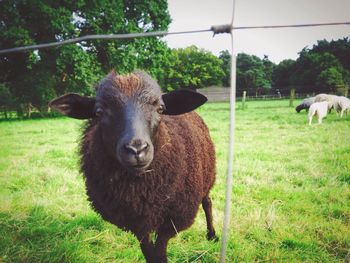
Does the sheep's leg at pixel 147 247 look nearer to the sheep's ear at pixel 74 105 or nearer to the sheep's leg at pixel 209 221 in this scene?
the sheep's leg at pixel 209 221

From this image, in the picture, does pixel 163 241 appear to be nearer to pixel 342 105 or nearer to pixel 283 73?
pixel 342 105

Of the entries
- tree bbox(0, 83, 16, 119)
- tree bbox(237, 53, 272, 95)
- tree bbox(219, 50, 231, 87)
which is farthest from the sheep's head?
tree bbox(219, 50, 231, 87)

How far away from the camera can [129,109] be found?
2.05 meters

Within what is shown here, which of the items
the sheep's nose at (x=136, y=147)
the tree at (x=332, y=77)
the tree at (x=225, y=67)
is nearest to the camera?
the sheep's nose at (x=136, y=147)

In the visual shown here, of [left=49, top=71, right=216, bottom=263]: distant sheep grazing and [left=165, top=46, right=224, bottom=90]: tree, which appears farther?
[left=165, top=46, right=224, bottom=90]: tree

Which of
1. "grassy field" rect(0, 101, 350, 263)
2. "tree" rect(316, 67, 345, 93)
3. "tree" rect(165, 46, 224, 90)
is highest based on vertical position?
"tree" rect(165, 46, 224, 90)

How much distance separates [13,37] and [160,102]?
22.0 meters

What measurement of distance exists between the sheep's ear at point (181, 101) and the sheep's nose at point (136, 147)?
0.75 metres

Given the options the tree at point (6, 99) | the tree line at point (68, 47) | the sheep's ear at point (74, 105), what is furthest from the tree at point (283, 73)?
the sheep's ear at point (74, 105)

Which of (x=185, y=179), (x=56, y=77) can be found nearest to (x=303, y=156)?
(x=185, y=179)

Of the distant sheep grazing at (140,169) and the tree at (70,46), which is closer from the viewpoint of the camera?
the distant sheep grazing at (140,169)

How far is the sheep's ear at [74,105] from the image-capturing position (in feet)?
7.48

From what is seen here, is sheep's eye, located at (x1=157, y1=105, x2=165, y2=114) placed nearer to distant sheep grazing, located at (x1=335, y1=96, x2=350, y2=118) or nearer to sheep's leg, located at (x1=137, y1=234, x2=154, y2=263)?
sheep's leg, located at (x1=137, y1=234, x2=154, y2=263)

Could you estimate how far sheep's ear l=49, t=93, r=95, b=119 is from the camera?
2.28 meters
